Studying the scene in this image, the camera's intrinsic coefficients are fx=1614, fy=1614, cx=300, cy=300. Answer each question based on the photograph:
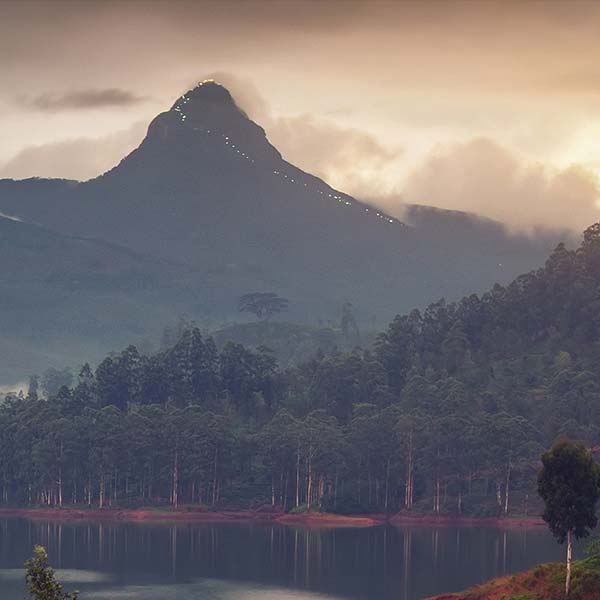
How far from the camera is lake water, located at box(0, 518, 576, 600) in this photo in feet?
416

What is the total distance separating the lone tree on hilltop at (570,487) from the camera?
294ft

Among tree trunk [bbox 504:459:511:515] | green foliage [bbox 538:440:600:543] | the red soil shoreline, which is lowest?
the red soil shoreline

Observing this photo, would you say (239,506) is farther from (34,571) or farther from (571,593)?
(34,571)

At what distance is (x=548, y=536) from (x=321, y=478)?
1592 inches

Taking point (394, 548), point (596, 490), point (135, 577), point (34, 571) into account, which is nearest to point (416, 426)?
point (394, 548)

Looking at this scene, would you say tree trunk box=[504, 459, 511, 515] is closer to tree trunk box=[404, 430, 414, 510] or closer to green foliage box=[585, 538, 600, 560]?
tree trunk box=[404, 430, 414, 510]

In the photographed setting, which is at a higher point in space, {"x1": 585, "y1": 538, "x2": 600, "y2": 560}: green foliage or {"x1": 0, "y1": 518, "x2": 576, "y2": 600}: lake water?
{"x1": 585, "y1": 538, "x2": 600, "y2": 560}: green foliage

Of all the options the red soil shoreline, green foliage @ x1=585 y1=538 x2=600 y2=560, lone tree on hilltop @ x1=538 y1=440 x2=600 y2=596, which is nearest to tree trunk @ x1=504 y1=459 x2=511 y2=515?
the red soil shoreline

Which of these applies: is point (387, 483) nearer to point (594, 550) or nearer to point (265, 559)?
point (265, 559)

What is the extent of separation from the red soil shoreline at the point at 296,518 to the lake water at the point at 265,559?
180 inches

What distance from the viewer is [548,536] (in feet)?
541

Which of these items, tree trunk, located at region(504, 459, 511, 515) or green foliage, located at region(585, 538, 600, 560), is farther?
tree trunk, located at region(504, 459, 511, 515)

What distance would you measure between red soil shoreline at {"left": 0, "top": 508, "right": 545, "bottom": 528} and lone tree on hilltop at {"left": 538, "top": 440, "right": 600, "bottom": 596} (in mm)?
90270

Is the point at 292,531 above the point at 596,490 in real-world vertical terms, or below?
below
